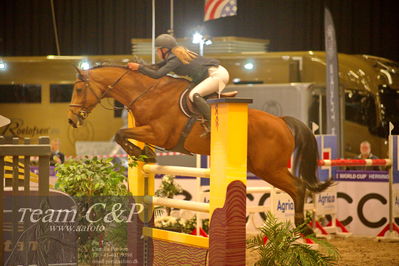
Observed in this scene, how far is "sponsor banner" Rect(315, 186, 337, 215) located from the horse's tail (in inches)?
70.2

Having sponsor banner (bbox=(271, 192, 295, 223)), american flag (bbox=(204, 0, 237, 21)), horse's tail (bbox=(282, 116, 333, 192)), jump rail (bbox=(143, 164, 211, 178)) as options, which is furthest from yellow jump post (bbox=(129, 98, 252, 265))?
american flag (bbox=(204, 0, 237, 21))

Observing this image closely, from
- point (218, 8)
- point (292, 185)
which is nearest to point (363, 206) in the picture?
point (292, 185)

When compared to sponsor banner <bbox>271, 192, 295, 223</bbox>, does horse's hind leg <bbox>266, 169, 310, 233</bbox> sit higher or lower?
higher

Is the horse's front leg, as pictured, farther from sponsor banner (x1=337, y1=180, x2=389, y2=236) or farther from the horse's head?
sponsor banner (x1=337, y1=180, x2=389, y2=236)

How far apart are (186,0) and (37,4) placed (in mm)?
3426

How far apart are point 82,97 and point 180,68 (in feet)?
2.28

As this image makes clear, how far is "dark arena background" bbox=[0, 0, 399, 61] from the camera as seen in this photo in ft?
49.8

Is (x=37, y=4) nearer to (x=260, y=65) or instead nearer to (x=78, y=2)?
(x=78, y=2)

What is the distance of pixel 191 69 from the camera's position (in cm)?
529

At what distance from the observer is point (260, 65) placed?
12617 mm

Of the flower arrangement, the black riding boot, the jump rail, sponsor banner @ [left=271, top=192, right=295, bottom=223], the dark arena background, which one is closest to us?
Result: the jump rail

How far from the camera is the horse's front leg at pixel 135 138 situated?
16.1ft

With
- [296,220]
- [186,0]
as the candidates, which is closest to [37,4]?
[186,0]

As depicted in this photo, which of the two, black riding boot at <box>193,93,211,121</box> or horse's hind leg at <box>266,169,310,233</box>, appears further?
horse's hind leg at <box>266,169,310,233</box>
